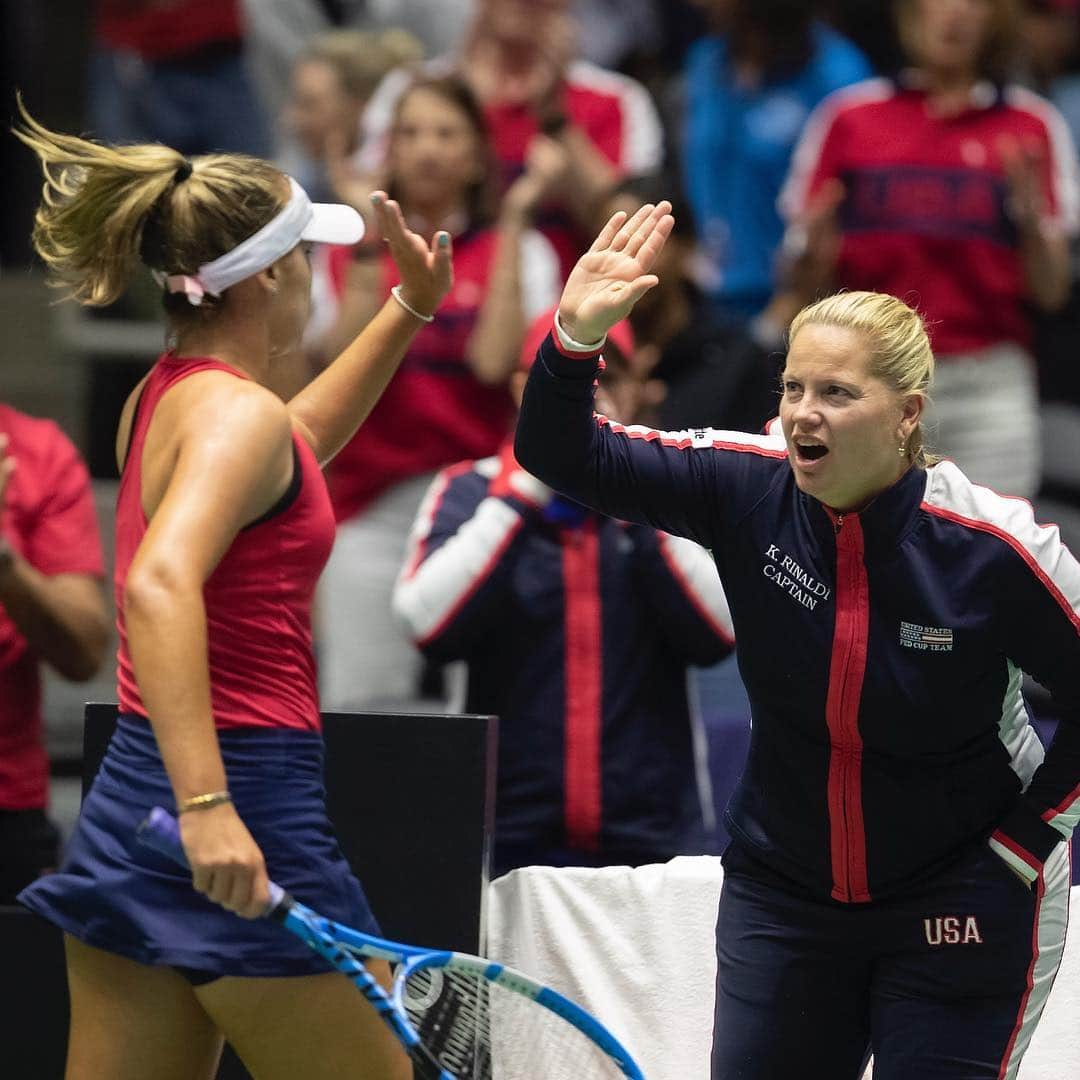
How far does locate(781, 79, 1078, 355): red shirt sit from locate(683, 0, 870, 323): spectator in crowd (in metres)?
0.58

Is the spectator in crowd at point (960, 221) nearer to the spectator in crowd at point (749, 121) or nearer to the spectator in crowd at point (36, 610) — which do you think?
the spectator in crowd at point (749, 121)

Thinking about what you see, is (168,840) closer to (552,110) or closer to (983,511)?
(983,511)

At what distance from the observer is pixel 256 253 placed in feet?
9.52

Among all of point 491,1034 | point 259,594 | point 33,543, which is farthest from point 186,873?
point 33,543

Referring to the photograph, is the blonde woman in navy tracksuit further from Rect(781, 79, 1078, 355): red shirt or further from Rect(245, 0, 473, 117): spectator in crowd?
Rect(245, 0, 473, 117): spectator in crowd

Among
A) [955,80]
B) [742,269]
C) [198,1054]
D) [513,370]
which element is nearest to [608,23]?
[742,269]

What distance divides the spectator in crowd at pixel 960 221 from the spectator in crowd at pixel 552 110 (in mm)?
648

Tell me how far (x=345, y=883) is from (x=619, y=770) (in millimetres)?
1171

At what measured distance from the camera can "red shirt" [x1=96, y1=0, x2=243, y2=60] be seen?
759 centimetres

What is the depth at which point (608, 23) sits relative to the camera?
25.3ft

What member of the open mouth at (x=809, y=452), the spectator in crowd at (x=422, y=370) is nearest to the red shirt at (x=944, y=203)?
the spectator in crowd at (x=422, y=370)

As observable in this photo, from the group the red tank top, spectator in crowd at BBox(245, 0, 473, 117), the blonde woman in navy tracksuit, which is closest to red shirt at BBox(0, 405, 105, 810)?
the red tank top

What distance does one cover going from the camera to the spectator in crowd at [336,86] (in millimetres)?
6641

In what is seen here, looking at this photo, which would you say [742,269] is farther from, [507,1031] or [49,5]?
[507,1031]
